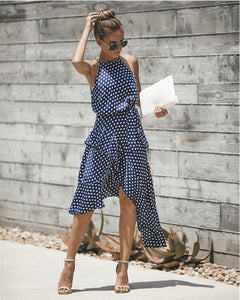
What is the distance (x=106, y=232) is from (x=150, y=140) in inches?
39.0

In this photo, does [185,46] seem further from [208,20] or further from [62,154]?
[62,154]

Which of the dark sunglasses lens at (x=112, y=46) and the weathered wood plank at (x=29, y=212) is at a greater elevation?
the dark sunglasses lens at (x=112, y=46)

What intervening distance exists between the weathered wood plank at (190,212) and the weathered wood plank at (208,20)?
140cm

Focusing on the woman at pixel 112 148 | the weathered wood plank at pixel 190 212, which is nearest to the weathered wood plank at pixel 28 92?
the weathered wood plank at pixel 190 212

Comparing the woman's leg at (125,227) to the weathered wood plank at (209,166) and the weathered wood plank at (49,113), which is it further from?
the weathered wood plank at (49,113)

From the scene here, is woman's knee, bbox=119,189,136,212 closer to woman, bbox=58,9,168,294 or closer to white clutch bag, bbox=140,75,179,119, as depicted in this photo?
woman, bbox=58,9,168,294

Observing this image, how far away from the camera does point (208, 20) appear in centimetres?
599

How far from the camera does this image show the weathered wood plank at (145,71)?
6.05 metres

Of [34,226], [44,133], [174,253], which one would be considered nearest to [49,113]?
[44,133]

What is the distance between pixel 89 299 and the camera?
4.89 meters

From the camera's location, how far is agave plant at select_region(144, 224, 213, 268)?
19.5 feet

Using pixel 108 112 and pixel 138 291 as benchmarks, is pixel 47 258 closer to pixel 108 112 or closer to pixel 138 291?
pixel 138 291

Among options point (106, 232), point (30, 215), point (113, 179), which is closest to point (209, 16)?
point (113, 179)

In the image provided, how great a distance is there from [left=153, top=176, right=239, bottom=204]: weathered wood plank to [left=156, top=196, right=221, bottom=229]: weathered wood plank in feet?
0.16
